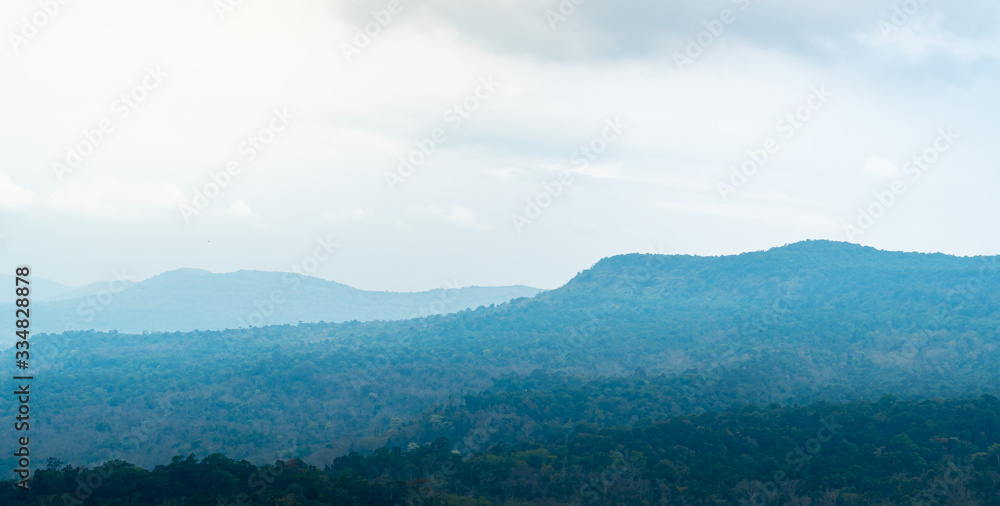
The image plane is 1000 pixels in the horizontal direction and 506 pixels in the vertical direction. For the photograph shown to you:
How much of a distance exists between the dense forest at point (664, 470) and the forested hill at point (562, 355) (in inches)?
757

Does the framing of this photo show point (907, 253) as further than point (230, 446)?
Yes

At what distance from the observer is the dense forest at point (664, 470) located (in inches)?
1992

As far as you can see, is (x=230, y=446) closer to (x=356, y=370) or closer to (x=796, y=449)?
(x=356, y=370)

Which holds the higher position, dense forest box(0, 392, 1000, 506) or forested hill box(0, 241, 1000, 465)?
forested hill box(0, 241, 1000, 465)

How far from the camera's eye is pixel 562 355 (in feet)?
441

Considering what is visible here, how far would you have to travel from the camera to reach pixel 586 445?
6738cm

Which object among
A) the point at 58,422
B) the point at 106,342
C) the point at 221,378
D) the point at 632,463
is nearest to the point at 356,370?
the point at 221,378

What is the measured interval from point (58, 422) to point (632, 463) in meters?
80.4

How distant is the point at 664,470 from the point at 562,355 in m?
73.2

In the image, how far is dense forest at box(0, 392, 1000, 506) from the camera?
50594mm

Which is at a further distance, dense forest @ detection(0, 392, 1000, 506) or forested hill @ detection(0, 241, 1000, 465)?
forested hill @ detection(0, 241, 1000, 465)

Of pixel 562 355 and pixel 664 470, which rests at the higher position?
pixel 562 355

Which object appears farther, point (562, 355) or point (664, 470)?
point (562, 355)

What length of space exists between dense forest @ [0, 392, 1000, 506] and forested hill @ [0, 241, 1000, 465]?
1923 centimetres
